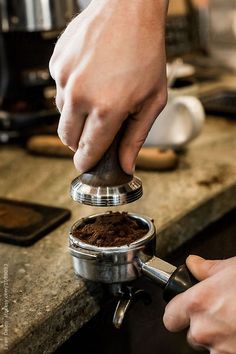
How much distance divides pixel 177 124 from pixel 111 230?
1.64 feet

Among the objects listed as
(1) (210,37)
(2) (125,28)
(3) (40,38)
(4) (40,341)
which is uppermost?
(2) (125,28)

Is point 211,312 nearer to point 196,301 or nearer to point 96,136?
point 196,301

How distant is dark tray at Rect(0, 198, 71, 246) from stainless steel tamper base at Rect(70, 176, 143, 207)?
0.18 m

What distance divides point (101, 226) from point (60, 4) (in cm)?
60

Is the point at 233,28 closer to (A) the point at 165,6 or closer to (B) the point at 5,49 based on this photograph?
(B) the point at 5,49

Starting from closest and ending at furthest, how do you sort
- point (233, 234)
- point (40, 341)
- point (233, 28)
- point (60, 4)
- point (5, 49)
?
point (40, 341) < point (233, 234) < point (60, 4) < point (5, 49) < point (233, 28)

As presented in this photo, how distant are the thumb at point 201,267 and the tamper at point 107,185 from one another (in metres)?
0.10

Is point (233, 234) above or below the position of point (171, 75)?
below

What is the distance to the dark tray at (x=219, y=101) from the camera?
1471mm

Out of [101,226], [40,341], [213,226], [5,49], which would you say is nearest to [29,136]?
[5,49]

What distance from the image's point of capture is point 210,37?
7.39 feet

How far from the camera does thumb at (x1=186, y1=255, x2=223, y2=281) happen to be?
0.61 m

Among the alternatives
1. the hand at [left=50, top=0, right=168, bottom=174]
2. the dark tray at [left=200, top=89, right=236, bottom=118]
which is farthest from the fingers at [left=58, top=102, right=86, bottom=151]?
the dark tray at [left=200, top=89, right=236, bottom=118]

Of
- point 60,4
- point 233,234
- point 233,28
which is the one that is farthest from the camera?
point 233,28
